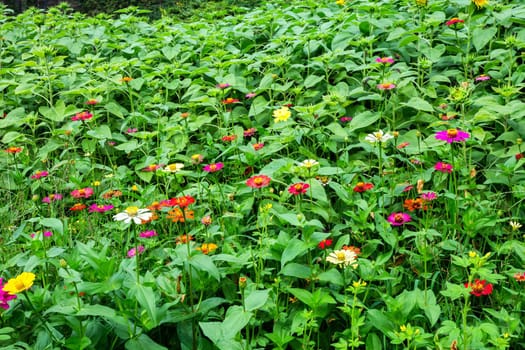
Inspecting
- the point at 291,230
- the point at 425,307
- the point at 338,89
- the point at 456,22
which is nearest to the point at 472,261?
the point at 425,307

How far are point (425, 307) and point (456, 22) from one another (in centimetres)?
180

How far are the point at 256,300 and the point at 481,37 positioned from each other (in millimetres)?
2037

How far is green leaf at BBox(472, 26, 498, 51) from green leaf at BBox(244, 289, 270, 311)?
75.3 inches

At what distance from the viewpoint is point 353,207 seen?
6.31ft

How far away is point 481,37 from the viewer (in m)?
2.66

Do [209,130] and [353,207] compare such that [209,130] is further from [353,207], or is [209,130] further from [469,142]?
[469,142]

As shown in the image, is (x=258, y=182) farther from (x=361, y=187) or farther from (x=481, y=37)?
(x=481, y=37)

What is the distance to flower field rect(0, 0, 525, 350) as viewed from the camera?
1446mm

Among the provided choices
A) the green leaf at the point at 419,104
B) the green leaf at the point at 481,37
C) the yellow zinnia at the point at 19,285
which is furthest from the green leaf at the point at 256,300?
the green leaf at the point at 481,37

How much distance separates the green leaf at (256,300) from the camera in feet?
4.48

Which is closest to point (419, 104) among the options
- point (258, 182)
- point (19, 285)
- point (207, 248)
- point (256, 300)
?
point (258, 182)

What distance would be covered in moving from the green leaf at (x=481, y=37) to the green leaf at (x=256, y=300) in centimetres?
191

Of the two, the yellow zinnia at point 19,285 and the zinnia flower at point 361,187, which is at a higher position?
the yellow zinnia at point 19,285

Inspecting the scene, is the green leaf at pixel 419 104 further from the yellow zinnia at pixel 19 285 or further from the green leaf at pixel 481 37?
the yellow zinnia at pixel 19 285
